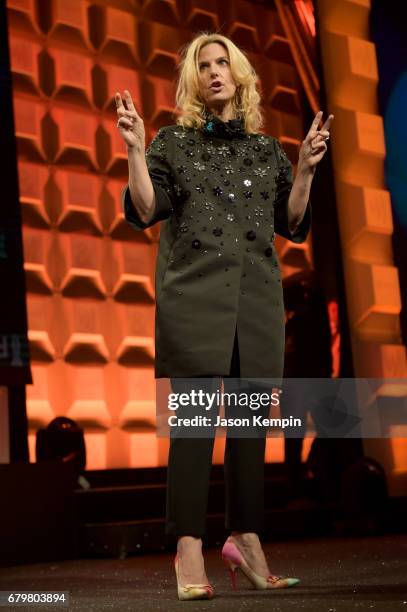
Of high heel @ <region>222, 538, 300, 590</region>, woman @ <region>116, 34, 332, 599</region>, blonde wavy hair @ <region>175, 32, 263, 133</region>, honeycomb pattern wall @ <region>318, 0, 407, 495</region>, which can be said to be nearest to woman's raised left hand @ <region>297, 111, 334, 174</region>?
woman @ <region>116, 34, 332, 599</region>

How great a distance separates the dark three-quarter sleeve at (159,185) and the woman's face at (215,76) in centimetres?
11

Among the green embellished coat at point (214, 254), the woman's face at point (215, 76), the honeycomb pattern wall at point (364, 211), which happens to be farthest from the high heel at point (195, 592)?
the honeycomb pattern wall at point (364, 211)

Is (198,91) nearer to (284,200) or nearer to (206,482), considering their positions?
(284,200)

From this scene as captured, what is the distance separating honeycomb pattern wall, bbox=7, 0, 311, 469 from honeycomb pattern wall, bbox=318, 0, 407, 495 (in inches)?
33.6

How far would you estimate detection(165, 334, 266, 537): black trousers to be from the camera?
63.0 inches

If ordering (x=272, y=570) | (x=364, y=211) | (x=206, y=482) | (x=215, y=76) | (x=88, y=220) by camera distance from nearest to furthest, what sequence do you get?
(x=206, y=482) < (x=215, y=76) < (x=272, y=570) < (x=88, y=220) < (x=364, y=211)

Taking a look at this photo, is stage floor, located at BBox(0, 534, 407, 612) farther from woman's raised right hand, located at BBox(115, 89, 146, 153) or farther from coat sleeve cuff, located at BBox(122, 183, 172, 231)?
woman's raised right hand, located at BBox(115, 89, 146, 153)

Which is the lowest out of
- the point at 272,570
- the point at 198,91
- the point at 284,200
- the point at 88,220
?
the point at 272,570

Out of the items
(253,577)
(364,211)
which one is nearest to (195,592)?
(253,577)

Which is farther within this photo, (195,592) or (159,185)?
(159,185)

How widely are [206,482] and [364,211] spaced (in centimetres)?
309

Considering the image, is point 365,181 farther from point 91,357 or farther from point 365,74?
point 91,357

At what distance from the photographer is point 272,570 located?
6.86 feet

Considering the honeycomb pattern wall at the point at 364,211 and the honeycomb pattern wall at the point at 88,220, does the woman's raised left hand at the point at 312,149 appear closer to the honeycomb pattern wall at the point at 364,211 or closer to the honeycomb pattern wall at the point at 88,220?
the honeycomb pattern wall at the point at 88,220
